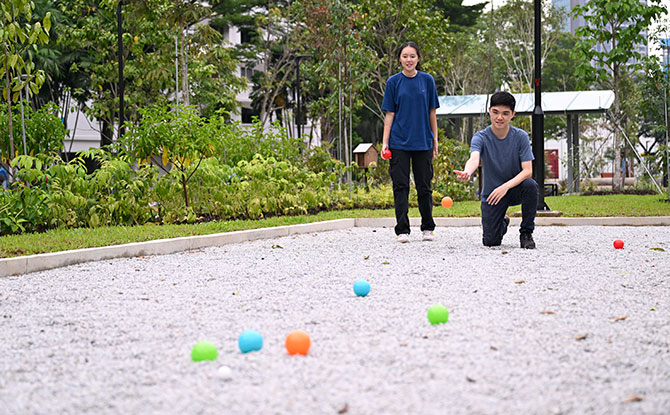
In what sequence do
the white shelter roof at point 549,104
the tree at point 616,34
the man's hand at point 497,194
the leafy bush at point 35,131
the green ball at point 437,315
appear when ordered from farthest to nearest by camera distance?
the white shelter roof at point 549,104 < the tree at point 616,34 < the leafy bush at point 35,131 < the man's hand at point 497,194 < the green ball at point 437,315

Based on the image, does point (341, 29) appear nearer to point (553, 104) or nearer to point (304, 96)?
point (553, 104)

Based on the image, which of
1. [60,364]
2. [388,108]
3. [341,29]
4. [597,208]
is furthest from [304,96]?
[60,364]

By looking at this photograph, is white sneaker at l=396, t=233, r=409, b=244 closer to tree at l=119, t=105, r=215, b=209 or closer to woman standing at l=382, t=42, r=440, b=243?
woman standing at l=382, t=42, r=440, b=243

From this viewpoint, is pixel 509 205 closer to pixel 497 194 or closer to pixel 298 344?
pixel 497 194

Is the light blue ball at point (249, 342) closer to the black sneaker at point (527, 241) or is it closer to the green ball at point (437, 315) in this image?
the green ball at point (437, 315)

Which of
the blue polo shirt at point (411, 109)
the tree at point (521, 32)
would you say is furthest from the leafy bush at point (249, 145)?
the tree at point (521, 32)

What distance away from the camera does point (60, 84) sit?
2892 cm

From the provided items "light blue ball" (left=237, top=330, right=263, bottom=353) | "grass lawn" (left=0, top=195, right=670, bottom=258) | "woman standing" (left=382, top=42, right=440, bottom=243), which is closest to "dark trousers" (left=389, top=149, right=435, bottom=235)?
"woman standing" (left=382, top=42, right=440, bottom=243)

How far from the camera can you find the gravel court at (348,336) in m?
2.52

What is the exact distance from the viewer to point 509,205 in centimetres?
689

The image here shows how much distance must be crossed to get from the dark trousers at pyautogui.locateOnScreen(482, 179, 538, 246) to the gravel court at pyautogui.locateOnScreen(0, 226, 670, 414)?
0.68 m

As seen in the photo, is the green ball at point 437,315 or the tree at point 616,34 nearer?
the green ball at point 437,315

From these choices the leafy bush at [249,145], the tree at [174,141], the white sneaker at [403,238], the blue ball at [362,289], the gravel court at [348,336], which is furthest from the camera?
the leafy bush at [249,145]

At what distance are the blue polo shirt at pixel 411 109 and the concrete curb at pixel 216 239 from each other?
208 centimetres
